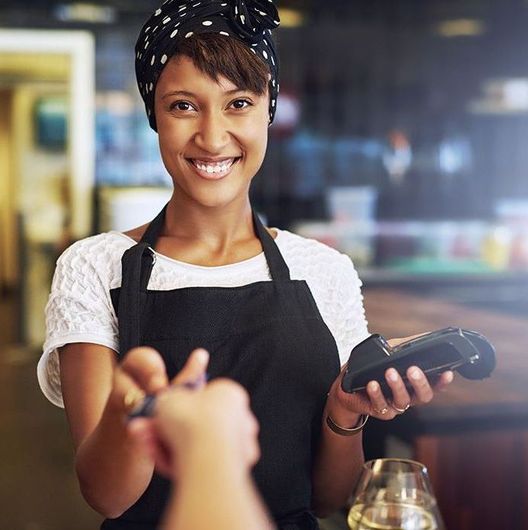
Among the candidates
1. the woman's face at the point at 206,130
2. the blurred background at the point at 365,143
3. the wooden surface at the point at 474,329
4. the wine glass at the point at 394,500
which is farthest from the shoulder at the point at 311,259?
the blurred background at the point at 365,143

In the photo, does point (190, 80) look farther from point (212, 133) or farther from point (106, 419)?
point (106, 419)

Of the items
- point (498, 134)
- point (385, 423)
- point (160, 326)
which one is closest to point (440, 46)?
point (498, 134)

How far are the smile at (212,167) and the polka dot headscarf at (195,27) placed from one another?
14 centimetres

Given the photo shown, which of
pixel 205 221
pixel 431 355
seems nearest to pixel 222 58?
pixel 205 221

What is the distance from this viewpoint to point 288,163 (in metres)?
5.89

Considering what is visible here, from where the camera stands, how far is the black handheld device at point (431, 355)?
3.93 ft

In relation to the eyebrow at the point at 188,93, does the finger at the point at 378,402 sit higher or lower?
lower

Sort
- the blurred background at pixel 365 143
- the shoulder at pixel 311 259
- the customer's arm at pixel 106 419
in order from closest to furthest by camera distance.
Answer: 1. the customer's arm at pixel 106 419
2. the shoulder at pixel 311 259
3. the blurred background at pixel 365 143

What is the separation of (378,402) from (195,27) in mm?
585

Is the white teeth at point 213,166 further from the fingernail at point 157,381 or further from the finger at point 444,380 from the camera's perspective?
the fingernail at point 157,381

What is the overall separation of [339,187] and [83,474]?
4796 millimetres

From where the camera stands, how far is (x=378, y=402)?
126 centimetres

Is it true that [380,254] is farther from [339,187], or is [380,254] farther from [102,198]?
→ [102,198]

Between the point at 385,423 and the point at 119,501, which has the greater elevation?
the point at 119,501
